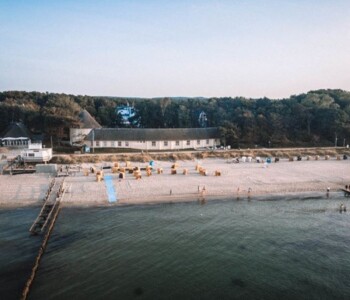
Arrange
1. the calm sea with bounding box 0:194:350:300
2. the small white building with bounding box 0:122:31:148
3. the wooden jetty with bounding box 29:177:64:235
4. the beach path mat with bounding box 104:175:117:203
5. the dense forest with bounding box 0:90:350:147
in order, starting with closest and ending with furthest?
the calm sea with bounding box 0:194:350:300
the wooden jetty with bounding box 29:177:64:235
the beach path mat with bounding box 104:175:117:203
the small white building with bounding box 0:122:31:148
the dense forest with bounding box 0:90:350:147

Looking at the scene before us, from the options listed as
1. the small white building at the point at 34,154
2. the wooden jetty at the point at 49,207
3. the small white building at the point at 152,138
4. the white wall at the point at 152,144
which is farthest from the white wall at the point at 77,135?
the wooden jetty at the point at 49,207

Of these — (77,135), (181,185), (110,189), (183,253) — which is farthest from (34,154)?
(183,253)

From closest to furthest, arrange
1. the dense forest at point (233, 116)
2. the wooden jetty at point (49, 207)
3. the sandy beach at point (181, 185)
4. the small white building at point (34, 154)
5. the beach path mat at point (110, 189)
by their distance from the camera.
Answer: the wooden jetty at point (49, 207) → the beach path mat at point (110, 189) → the sandy beach at point (181, 185) → the small white building at point (34, 154) → the dense forest at point (233, 116)

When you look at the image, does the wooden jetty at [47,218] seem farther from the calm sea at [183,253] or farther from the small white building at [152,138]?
the small white building at [152,138]

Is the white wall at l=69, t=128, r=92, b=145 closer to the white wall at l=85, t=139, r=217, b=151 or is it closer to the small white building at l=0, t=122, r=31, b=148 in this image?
the white wall at l=85, t=139, r=217, b=151

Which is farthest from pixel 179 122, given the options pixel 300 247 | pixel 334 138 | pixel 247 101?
pixel 300 247

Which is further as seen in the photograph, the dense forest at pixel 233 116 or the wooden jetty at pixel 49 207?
the dense forest at pixel 233 116

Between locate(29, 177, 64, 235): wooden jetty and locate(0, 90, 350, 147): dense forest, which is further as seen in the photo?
locate(0, 90, 350, 147): dense forest

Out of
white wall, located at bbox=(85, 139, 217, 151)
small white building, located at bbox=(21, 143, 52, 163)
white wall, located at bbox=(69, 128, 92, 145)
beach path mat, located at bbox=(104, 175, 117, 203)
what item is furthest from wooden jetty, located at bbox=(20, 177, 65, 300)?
white wall, located at bbox=(69, 128, 92, 145)
